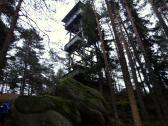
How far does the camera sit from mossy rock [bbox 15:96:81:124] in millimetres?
10234

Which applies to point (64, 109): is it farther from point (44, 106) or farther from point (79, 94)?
point (79, 94)

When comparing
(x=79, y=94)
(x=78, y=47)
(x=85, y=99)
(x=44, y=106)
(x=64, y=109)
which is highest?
(x=78, y=47)

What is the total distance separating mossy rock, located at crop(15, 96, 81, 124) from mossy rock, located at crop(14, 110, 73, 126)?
212 mm

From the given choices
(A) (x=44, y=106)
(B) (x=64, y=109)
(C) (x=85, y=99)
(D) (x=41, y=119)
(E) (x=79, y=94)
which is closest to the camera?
(D) (x=41, y=119)

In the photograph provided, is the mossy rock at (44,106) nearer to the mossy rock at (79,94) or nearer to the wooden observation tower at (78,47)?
the mossy rock at (79,94)

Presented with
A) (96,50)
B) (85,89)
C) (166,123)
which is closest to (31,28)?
(85,89)

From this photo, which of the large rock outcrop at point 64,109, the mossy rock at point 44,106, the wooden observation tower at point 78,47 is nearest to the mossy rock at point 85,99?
the large rock outcrop at point 64,109

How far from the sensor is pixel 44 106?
10375 mm

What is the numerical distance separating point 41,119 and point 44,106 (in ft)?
2.49

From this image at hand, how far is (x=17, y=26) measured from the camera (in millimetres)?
Answer: 11578

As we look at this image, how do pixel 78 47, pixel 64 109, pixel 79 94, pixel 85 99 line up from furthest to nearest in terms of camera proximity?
pixel 78 47, pixel 79 94, pixel 85 99, pixel 64 109

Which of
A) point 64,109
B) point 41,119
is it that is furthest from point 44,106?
point 64,109

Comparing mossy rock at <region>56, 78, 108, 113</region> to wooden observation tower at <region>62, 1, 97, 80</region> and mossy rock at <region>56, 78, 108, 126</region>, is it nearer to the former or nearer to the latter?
mossy rock at <region>56, 78, 108, 126</region>

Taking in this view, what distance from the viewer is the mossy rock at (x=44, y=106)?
10.2 m
